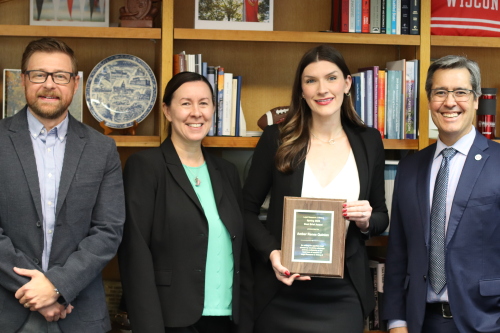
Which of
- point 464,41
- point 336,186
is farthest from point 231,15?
point 464,41

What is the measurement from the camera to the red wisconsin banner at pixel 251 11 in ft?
10.3

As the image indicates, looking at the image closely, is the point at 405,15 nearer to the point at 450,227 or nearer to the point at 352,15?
the point at 352,15

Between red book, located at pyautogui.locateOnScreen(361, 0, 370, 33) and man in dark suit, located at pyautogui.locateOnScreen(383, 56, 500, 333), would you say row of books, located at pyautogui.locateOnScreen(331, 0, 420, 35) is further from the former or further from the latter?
man in dark suit, located at pyautogui.locateOnScreen(383, 56, 500, 333)

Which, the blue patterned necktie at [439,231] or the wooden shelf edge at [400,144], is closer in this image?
the blue patterned necktie at [439,231]

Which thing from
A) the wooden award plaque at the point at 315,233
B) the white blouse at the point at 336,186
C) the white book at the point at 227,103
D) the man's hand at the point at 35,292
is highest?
the white book at the point at 227,103

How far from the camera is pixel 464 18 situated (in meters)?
3.26

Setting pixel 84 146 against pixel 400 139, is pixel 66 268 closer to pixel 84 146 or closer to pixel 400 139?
pixel 84 146

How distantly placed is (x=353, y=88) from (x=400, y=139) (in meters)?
0.35

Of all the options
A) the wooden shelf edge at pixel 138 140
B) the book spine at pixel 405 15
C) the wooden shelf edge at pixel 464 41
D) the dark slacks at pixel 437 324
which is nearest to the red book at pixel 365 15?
the book spine at pixel 405 15

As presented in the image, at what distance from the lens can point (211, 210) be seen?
2.52 meters

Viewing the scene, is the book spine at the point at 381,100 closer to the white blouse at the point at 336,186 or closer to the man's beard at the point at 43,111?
the white blouse at the point at 336,186

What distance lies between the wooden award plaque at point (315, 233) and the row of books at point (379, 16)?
1.09 meters

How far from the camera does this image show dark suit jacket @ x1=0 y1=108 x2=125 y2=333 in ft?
6.99

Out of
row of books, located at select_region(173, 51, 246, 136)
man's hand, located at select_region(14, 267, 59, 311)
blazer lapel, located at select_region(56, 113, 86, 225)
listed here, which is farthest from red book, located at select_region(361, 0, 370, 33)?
man's hand, located at select_region(14, 267, 59, 311)
